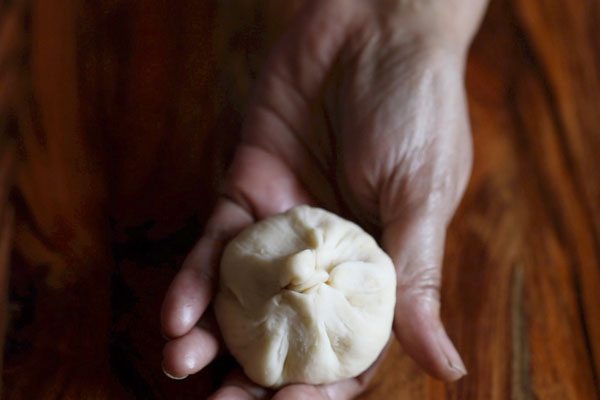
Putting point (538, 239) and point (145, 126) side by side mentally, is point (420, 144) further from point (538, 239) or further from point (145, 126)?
point (145, 126)

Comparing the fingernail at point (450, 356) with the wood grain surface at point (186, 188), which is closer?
the fingernail at point (450, 356)

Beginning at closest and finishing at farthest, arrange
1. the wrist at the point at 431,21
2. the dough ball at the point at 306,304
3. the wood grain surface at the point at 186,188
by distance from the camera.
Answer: the dough ball at the point at 306,304
the wood grain surface at the point at 186,188
the wrist at the point at 431,21

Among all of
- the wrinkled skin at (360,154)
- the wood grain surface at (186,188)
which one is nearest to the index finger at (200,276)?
the wrinkled skin at (360,154)

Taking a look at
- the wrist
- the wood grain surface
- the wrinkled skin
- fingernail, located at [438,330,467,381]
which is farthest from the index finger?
the wrist

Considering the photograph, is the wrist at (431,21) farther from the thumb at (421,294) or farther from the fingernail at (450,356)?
the fingernail at (450,356)

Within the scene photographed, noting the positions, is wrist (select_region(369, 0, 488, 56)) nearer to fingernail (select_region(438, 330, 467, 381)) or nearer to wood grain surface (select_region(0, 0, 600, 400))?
wood grain surface (select_region(0, 0, 600, 400))

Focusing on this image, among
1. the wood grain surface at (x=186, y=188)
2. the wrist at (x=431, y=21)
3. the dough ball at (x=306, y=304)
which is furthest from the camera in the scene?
the wrist at (x=431, y=21)

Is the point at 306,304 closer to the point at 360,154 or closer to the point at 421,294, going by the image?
the point at 421,294
